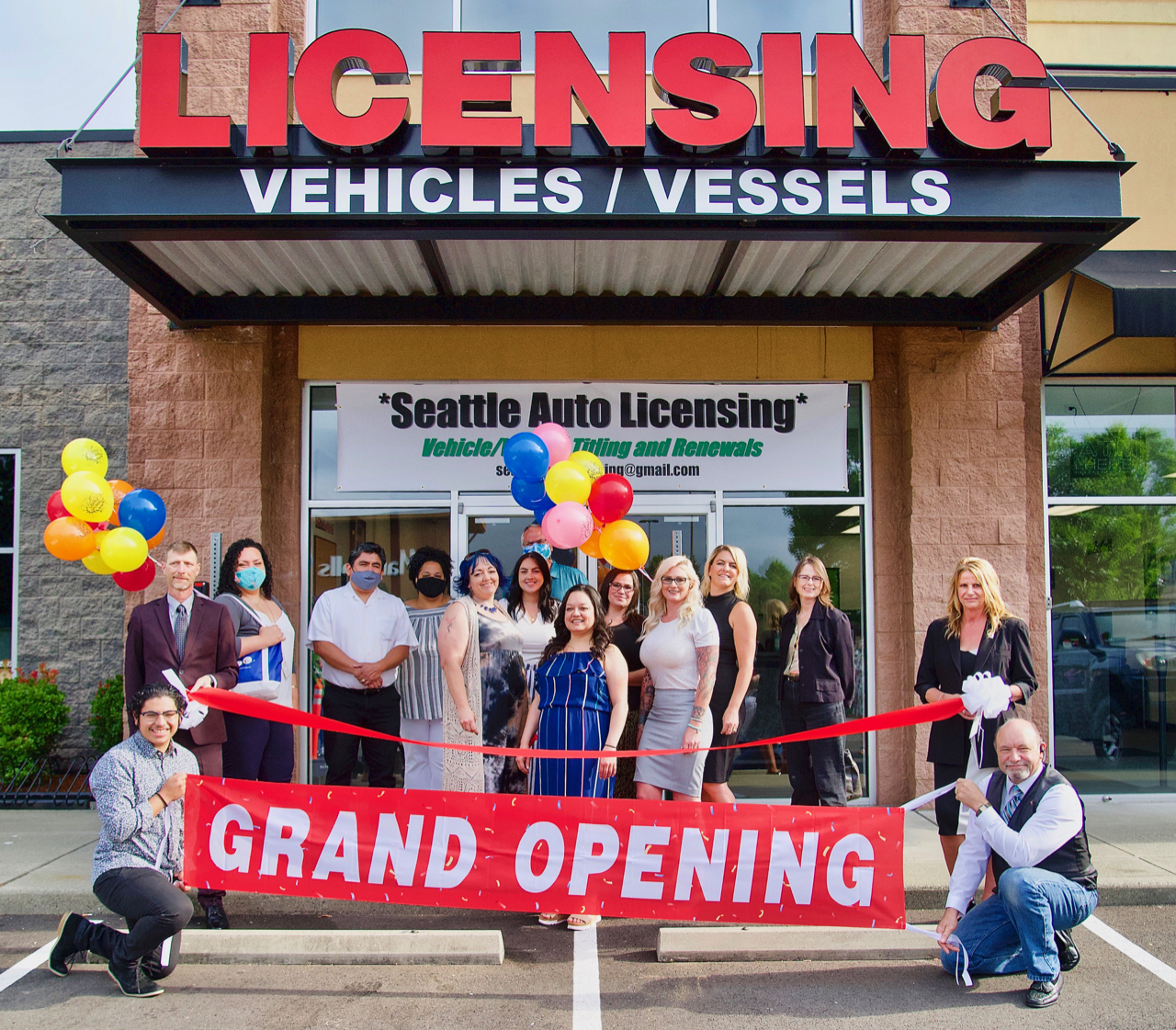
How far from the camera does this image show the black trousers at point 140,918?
3887mm

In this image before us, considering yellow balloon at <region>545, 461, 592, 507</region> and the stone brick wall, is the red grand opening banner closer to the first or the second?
yellow balloon at <region>545, 461, 592, 507</region>

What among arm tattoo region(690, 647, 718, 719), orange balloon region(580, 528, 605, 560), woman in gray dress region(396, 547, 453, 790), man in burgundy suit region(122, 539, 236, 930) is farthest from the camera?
woman in gray dress region(396, 547, 453, 790)

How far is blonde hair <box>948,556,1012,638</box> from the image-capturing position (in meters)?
4.84

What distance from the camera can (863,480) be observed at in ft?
24.7

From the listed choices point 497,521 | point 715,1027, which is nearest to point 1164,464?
point 497,521

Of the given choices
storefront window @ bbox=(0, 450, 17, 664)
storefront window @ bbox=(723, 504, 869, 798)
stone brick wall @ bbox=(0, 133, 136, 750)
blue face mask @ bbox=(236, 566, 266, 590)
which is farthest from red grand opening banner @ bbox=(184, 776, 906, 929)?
→ storefront window @ bbox=(0, 450, 17, 664)

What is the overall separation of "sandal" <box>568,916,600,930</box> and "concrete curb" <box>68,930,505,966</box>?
44 centimetres

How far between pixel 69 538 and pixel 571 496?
2900 mm

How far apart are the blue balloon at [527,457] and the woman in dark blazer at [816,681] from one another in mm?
1662

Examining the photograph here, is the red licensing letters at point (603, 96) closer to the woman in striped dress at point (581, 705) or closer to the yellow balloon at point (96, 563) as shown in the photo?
the yellow balloon at point (96, 563)

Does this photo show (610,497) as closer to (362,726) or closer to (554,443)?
(554,443)

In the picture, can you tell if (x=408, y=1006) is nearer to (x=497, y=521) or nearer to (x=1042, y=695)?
(x=497, y=521)

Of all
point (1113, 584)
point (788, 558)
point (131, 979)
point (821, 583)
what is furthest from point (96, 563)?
point (1113, 584)

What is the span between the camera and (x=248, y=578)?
17.0 feet
